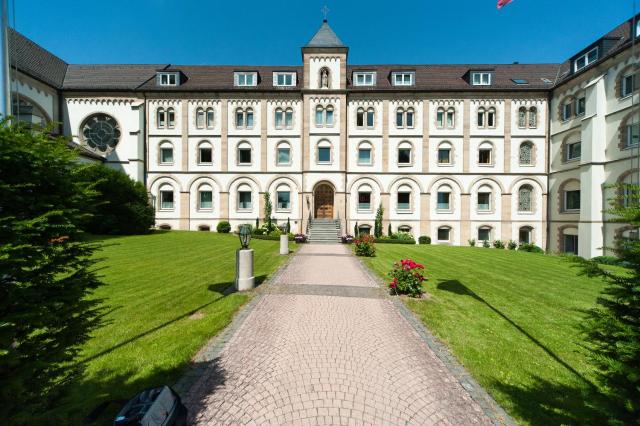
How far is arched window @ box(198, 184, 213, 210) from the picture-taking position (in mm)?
26656

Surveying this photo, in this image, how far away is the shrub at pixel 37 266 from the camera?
92.3 inches

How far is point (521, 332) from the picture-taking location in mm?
6387

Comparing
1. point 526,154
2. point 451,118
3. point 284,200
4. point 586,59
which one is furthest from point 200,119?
point 586,59

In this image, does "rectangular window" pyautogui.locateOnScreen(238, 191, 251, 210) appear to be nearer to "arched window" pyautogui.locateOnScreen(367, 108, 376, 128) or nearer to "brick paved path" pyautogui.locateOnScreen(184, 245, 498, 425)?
"arched window" pyautogui.locateOnScreen(367, 108, 376, 128)

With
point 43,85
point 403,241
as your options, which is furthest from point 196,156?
point 403,241

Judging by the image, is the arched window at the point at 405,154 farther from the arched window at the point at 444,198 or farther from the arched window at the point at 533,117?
the arched window at the point at 533,117

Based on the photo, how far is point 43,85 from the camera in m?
24.1

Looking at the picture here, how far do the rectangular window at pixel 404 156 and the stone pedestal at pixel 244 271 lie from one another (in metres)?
20.9

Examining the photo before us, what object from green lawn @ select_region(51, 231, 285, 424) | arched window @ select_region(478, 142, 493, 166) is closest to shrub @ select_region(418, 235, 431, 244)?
arched window @ select_region(478, 142, 493, 166)

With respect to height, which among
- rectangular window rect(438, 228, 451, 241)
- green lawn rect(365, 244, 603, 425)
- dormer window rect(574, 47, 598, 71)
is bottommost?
green lawn rect(365, 244, 603, 425)

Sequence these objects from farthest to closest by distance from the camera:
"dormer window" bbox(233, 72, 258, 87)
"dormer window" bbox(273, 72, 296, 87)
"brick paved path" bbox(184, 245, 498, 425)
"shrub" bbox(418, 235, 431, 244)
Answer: "dormer window" bbox(273, 72, 296, 87) < "dormer window" bbox(233, 72, 258, 87) < "shrub" bbox(418, 235, 431, 244) < "brick paved path" bbox(184, 245, 498, 425)

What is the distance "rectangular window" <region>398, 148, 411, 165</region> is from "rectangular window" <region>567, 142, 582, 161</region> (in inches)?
528

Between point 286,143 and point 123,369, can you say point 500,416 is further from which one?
point 286,143

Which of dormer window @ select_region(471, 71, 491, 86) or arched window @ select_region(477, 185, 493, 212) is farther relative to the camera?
dormer window @ select_region(471, 71, 491, 86)
